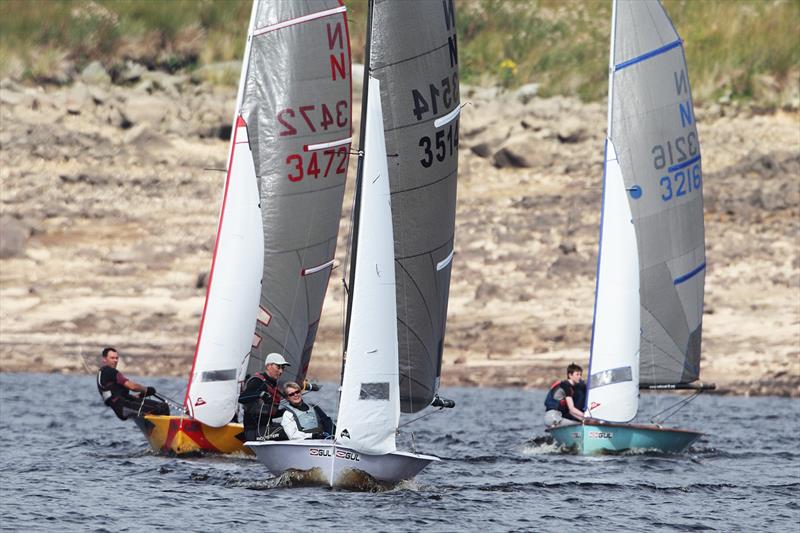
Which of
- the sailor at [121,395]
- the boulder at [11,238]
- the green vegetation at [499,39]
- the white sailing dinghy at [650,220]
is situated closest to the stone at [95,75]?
the green vegetation at [499,39]

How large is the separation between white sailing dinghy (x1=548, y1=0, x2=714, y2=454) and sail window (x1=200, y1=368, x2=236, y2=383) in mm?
5649

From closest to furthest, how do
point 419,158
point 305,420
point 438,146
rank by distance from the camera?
point 305,420, point 419,158, point 438,146

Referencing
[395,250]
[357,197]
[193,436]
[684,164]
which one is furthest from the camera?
[684,164]

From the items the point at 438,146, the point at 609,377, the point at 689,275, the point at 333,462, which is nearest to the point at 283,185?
the point at 438,146

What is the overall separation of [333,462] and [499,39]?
116 ft

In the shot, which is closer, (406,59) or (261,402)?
(406,59)

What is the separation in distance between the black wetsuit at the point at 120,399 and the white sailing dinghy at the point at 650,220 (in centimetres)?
646

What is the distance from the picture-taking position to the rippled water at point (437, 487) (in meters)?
21.8

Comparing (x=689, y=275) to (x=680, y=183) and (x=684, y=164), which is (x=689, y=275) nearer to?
(x=680, y=183)

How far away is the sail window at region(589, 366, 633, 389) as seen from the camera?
28672mm

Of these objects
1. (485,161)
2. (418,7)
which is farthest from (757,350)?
(418,7)

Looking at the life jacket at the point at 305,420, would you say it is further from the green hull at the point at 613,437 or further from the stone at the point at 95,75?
the stone at the point at 95,75

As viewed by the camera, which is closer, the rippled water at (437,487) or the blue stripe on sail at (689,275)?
the rippled water at (437,487)

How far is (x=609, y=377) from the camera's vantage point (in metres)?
28.7
